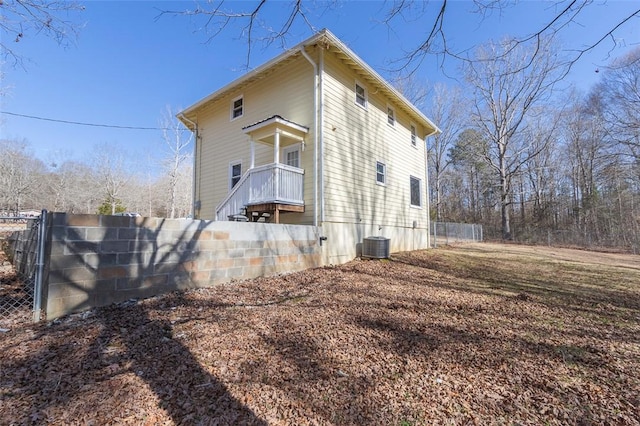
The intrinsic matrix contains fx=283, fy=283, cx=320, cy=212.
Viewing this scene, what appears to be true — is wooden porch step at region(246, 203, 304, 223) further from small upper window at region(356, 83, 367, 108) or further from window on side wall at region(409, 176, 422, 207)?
window on side wall at region(409, 176, 422, 207)

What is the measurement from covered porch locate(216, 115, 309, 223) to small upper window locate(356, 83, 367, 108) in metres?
2.70

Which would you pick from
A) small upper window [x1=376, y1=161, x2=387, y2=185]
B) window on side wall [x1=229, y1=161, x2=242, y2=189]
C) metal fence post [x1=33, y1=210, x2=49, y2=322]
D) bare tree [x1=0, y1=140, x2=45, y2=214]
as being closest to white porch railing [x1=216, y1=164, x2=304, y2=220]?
window on side wall [x1=229, y1=161, x2=242, y2=189]

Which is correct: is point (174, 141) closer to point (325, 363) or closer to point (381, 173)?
point (381, 173)

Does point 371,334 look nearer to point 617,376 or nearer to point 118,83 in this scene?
point 617,376

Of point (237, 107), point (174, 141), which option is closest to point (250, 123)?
point (237, 107)

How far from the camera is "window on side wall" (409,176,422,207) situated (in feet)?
42.1

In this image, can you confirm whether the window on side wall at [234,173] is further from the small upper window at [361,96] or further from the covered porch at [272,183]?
the small upper window at [361,96]

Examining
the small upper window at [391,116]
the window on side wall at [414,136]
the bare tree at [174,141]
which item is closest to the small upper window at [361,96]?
the small upper window at [391,116]

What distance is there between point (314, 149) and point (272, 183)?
161 cm

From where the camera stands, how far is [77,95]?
11500 mm

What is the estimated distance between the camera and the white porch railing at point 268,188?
24.8 ft

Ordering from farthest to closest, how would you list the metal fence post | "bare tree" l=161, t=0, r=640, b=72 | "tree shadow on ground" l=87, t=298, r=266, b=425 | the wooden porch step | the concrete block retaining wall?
the wooden porch step
the concrete block retaining wall
the metal fence post
"bare tree" l=161, t=0, r=640, b=72
"tree shadow on ground" l=87, t=298, r=266, b=425

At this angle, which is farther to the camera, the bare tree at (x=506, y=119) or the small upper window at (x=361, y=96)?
the bare tree at (x=506, y=119)

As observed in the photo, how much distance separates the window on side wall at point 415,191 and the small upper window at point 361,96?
14.2ft
